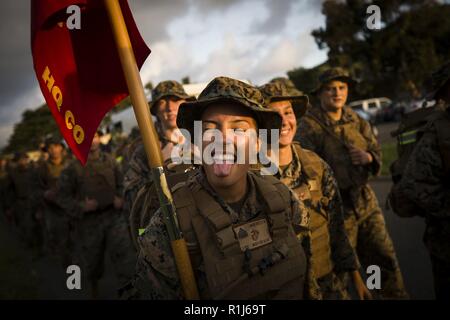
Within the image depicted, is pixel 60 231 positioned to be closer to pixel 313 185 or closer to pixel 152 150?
pixel 313 185

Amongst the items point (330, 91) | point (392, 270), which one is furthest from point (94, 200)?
point (392, 270)

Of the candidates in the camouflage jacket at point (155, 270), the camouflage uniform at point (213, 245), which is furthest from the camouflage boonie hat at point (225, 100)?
the camouflage jacket at point (155, 270)

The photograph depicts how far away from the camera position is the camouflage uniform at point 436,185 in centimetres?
296

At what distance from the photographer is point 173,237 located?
1.77 m

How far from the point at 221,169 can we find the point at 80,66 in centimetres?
99

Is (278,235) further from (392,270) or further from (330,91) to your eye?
(330,91)

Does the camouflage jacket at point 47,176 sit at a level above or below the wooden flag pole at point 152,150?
above

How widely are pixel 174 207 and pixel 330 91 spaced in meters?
3.55

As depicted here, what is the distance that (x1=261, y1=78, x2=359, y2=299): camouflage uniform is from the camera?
2.92 m

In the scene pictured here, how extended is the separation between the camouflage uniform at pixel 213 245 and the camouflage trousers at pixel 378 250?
2.38 m

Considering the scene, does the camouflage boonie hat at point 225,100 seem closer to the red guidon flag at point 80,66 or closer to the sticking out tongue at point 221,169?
the sticking out tongue at point 221,169

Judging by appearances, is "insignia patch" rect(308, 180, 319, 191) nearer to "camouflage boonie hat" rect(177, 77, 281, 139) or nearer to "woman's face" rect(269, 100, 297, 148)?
"woman's face" rect(269, 100, 297, 148)

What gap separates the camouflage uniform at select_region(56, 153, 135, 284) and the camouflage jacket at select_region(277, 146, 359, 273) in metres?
3.03

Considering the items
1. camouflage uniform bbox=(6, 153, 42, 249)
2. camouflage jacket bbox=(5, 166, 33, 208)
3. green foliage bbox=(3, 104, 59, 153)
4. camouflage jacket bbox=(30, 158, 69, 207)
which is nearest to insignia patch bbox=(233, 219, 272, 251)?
camouflage jacket bbox=(30, 158, 69, 207)
